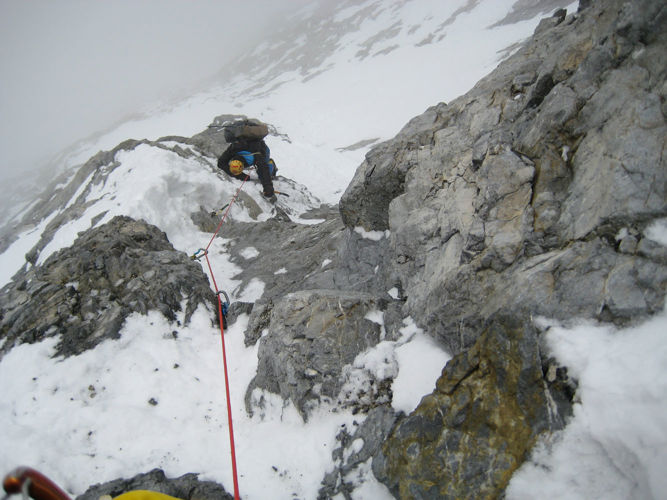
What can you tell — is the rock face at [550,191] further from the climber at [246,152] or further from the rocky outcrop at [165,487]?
the climber at [246,152]

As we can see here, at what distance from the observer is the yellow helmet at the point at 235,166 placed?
41.5 feet

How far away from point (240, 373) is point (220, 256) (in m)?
5.25

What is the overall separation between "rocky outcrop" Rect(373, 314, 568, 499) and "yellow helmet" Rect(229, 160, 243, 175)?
1133 cm

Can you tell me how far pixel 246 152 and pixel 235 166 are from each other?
2.93ft

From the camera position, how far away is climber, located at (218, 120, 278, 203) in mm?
12570

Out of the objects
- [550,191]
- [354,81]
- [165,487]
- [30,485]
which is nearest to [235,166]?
[165,487]

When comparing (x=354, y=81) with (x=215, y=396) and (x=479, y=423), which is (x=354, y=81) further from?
(x=479, y=423)

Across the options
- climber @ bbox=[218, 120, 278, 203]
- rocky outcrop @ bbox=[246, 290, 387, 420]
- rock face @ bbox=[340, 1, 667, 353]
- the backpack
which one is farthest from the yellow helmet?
rocky outcrop @ bbox=[246, 290, 387, 420]

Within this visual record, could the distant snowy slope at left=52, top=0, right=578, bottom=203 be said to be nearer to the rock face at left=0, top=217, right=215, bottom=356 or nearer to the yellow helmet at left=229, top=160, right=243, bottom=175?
the yellow helmet at left=229, top=160, right=243, bottom=175

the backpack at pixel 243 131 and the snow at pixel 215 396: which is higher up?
the backpack at pixel 243 131

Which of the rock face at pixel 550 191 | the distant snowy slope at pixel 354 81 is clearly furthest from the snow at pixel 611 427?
the distant snowy slope at pixel 354 81

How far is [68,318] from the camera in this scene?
6.77 meters

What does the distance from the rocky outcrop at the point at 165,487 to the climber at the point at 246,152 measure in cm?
1042

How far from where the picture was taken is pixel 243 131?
41.1 feet
